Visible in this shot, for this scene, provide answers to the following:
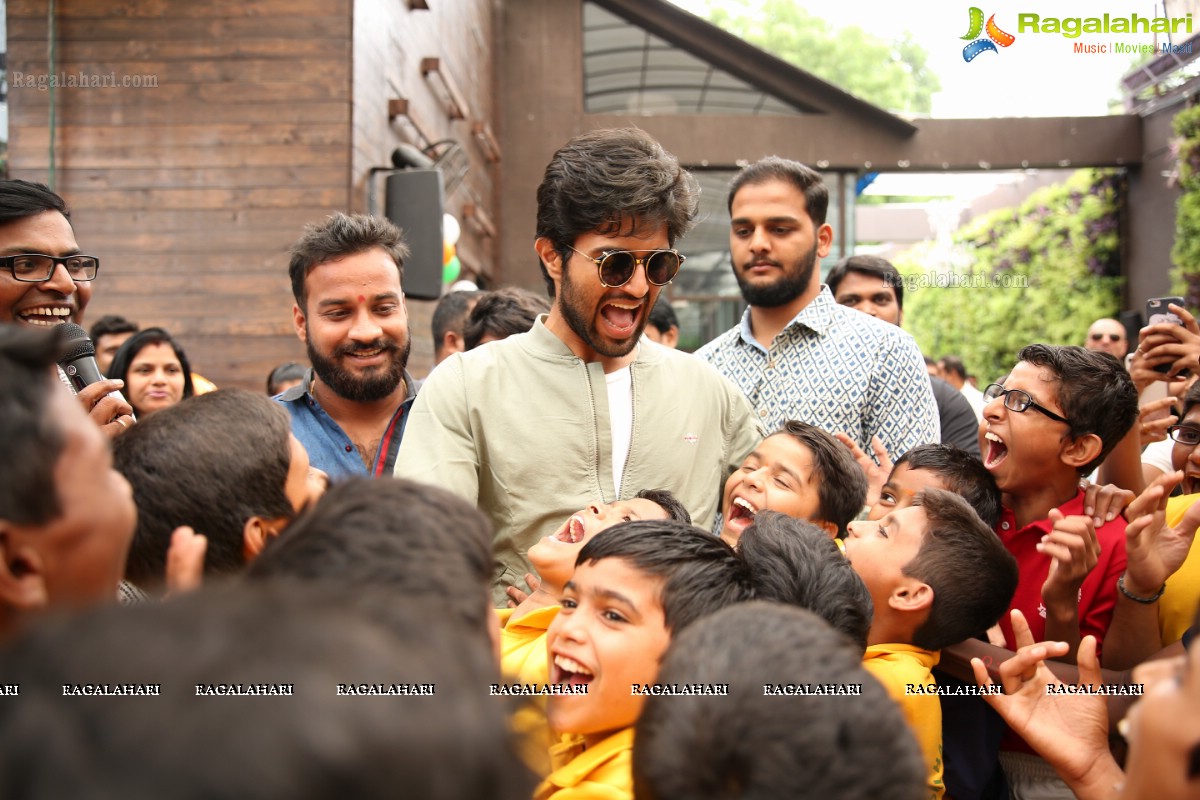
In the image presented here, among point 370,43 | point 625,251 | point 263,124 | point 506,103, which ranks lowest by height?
point 625,251

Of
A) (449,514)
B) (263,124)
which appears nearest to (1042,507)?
(449,514)

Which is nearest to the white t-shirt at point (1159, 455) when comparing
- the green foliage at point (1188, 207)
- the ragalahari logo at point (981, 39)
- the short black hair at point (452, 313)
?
the short black hair at point (452, 313)

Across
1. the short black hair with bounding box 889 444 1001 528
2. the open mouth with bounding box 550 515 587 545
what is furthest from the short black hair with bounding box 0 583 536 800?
the short black hair with bounding box 889 444 1001 528

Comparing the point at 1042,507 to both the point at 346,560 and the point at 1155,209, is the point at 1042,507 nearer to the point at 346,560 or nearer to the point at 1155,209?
the point at 346,560

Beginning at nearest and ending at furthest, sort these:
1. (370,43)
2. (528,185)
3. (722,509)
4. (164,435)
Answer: (164,435)
(722,509)
(370,43)
(528,185)

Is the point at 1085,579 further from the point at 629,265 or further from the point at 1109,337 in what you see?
the point at 1109,337

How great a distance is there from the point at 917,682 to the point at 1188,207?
33.9 ft

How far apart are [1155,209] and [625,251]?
1170 centimetres

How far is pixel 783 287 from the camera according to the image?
341cm

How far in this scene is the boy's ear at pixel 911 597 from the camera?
92.4 inches

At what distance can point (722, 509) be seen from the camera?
2.83 meters

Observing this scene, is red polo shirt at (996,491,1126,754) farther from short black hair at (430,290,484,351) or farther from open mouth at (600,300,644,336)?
short black hair at (430,290,484,351)

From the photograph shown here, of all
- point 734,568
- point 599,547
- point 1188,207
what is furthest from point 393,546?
point 1188,207

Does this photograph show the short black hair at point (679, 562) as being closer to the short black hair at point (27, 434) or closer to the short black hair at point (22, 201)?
the short black hair at point (27, 434)
